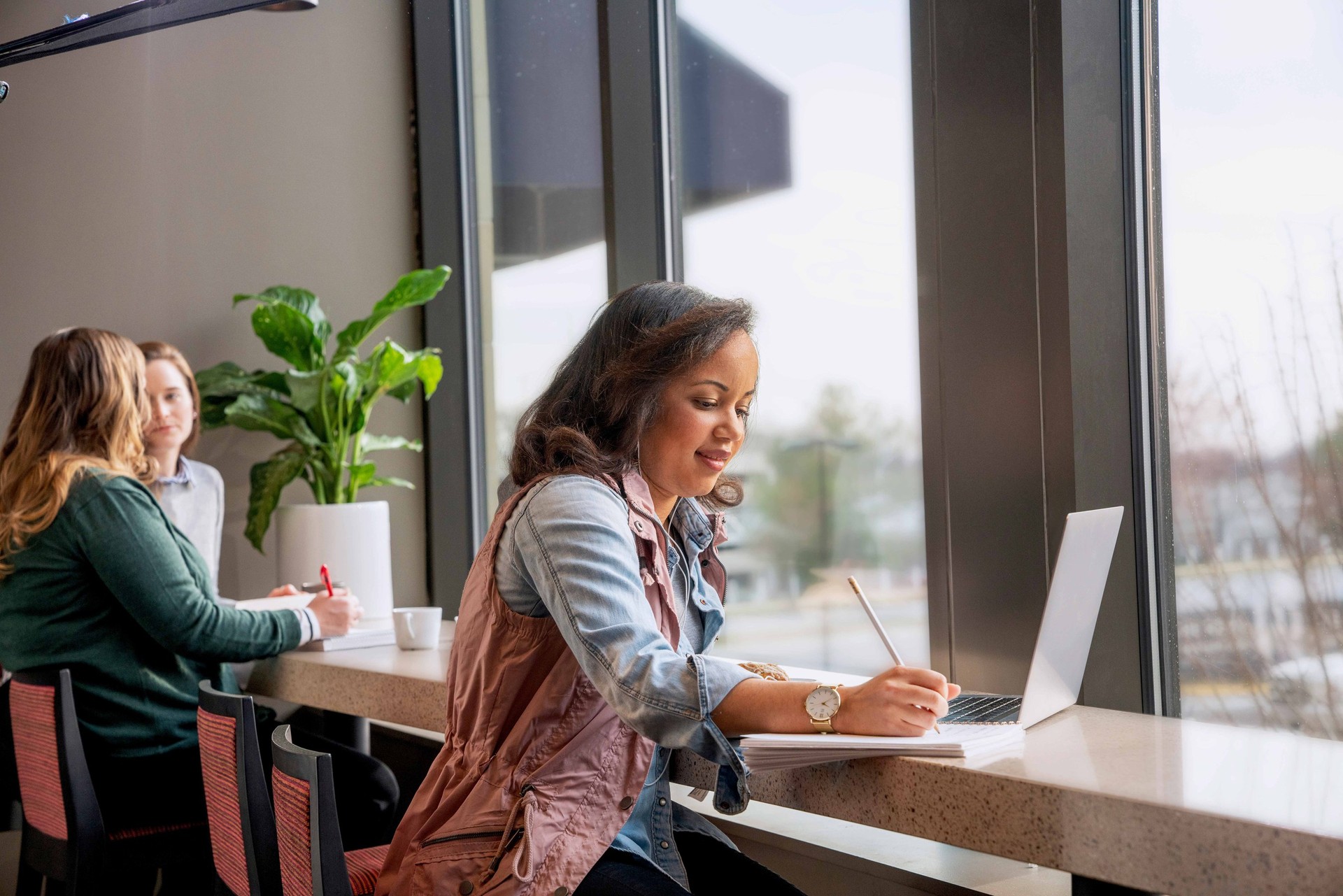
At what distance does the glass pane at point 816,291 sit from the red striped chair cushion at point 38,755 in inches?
55.0

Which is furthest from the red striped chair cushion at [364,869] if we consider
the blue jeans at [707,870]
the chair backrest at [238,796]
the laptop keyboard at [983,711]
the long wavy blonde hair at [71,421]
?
the long wavy blonde hair at [71,421]

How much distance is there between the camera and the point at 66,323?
3078mm

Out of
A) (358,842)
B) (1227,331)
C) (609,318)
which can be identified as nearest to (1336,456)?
(1227,331)

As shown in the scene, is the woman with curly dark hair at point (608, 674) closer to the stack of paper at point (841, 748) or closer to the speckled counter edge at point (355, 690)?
the stack of paper at point (841, 748)

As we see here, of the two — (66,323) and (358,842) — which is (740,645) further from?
(66,323)

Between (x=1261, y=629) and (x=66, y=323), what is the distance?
2873mm

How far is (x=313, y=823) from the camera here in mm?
1265

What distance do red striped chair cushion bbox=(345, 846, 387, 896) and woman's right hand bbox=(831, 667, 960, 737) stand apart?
2.36 feet

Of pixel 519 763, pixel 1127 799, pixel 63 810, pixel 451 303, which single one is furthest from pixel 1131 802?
pixel 451 303

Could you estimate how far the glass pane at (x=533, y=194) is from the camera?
3.17 m

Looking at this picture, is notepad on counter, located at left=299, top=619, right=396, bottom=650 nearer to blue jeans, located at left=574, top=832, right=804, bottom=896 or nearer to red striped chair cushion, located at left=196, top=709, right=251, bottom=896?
red striped chair cushion, located at left=196, top=709, right=251, bottom=896

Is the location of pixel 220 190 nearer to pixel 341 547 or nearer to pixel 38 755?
pixel 341 547

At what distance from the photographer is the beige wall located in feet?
10.1

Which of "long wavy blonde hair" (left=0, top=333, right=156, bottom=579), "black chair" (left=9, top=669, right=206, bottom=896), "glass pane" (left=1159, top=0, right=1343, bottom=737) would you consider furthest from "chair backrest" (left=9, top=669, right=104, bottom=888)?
"glass pane" (left=1159, top=0, right=1343, bottom=737)
